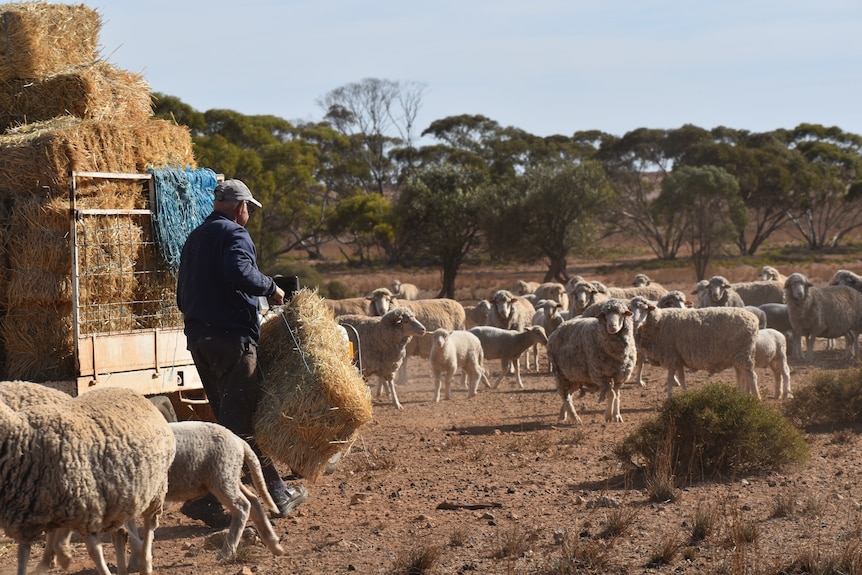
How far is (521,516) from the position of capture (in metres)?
7.58

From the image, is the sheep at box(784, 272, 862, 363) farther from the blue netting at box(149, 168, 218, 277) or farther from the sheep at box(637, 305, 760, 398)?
the blue netting at box(149, 168, 218, 277)

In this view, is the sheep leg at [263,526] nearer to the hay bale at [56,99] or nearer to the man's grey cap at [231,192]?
the man's grey cap at [231,192]

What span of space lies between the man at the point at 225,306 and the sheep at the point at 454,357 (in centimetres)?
816

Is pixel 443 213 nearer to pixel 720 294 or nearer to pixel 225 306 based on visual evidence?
pixel 720 294

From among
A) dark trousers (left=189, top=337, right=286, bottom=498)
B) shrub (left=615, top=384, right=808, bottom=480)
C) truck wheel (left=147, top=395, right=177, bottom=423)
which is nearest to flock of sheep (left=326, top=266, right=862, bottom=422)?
truck wheel (left=147, top=395, right=177, bottom=423)

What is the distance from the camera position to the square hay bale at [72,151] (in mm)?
7766

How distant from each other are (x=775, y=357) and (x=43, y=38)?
1057 centimetres

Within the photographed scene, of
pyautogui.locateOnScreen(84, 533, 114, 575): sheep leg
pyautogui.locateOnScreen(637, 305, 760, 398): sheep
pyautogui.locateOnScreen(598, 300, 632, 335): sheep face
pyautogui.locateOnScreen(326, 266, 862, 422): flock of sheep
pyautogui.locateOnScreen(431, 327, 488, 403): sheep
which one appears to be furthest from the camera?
pyautogui.locateOnScreen(431, 327, 488, 403): sheep

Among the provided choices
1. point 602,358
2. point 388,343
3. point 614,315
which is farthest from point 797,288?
point 388,343

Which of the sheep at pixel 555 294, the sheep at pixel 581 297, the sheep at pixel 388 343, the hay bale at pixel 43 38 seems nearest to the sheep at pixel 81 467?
the hay bale at pixel 43 38

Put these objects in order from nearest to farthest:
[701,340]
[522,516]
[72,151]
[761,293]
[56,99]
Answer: [522,516] → [72,151] → [56,99] → [701,340] → [761,293]

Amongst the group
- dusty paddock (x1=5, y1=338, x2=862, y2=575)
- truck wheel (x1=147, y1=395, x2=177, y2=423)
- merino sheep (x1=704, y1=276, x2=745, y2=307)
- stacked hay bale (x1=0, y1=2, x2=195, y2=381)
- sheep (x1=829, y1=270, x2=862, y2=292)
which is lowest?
dusty paddock (x1=5, y1=338, x2=862, y2=575)

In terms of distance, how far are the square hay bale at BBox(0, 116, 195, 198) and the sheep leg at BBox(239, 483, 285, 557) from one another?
3011 millimetres

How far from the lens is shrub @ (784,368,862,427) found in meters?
11.5
